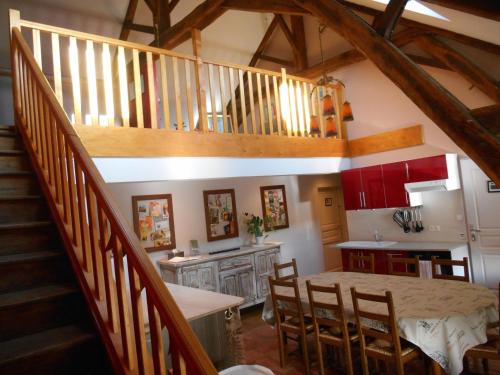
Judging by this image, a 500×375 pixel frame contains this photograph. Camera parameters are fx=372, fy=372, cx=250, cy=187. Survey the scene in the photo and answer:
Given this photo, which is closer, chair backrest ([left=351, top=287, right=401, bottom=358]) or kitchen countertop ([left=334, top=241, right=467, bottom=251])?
chair backrest ([left=351, top=287, right=401, bottom=358])

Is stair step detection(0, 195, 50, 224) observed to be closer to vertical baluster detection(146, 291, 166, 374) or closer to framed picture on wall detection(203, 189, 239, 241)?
vertical baluster detection(146, 291, 166, 374)

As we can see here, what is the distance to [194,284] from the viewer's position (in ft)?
17.3

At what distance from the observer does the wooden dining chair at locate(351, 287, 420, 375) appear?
2639 millimetres

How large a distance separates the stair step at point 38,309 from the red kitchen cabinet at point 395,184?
456 cm

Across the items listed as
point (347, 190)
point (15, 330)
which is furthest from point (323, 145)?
point (15, 330)

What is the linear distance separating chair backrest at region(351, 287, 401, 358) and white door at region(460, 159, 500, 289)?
9.66 ft

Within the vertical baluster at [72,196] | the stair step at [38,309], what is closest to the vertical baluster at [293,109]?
the vertical baluster at [72,196]

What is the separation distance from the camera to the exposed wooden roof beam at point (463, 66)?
4434 millimetres

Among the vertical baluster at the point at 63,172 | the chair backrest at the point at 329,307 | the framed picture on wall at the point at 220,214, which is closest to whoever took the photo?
the vertical baluster at the point at 63,172

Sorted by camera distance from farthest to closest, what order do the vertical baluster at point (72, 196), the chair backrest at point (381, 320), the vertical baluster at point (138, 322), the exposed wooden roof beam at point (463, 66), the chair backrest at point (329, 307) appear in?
the exposed wooden roof beam at point (463, 66) → the chair backrest at point (329, 307) → the chair backrest at point (381, 320) → the vertical baluster at point (72, 196) → the vertical baluster at point (138, 322)

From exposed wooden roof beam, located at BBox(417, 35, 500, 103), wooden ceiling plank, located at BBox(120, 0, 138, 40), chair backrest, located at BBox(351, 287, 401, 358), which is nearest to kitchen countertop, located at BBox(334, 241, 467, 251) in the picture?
exposed wooden roof beam, located at BBox(417, 35, 500, 103)

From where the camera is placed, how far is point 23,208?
7.59 feet

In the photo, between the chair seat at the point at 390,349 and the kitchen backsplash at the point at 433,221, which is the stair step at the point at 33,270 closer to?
the chair seat at the point at 390,349

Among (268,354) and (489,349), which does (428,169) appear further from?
(268,354)
